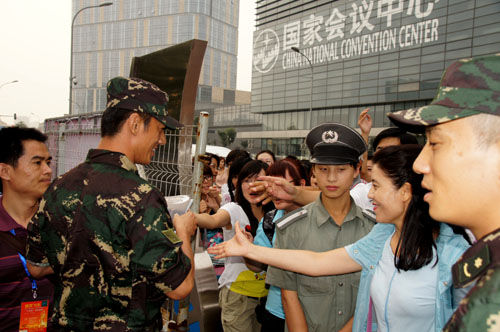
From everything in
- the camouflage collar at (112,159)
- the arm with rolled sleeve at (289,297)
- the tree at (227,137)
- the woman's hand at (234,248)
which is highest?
the tree at (227,137)

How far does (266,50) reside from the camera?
185ft

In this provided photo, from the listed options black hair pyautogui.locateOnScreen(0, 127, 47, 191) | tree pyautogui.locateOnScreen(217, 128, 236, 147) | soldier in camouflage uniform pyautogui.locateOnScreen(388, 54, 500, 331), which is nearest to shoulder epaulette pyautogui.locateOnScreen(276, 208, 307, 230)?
soldier in camouflage uniform pyautogui.locateOnScreen(388, 54, 500, 331)

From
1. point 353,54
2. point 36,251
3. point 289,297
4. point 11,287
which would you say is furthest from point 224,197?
point 353,54

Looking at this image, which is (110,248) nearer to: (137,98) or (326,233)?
(137,98)

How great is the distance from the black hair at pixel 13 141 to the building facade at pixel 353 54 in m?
26.5

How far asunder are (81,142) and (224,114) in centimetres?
6689

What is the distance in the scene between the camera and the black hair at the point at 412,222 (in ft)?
5.57

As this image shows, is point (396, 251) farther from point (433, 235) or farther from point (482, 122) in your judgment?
point (482, 122)

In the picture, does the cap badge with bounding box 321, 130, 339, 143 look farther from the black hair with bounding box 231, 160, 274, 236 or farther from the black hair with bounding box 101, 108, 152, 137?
the black hair with bounding box 101, 108, 152, 137

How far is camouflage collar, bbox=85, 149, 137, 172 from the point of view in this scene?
1.70 metres

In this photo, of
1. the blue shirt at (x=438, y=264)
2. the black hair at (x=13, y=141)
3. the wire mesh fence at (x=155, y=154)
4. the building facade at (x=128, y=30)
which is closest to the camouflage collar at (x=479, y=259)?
the blue shirt at (x=438, y=264)

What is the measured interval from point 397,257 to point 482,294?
3.84 feet

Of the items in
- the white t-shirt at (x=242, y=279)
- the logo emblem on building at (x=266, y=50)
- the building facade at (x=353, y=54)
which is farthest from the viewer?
the logo emblem on building at (x=266, y=50)

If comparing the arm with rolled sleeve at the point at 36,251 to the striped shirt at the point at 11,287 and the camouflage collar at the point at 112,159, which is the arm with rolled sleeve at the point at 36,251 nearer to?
the striped shirt at the point at 11,287
